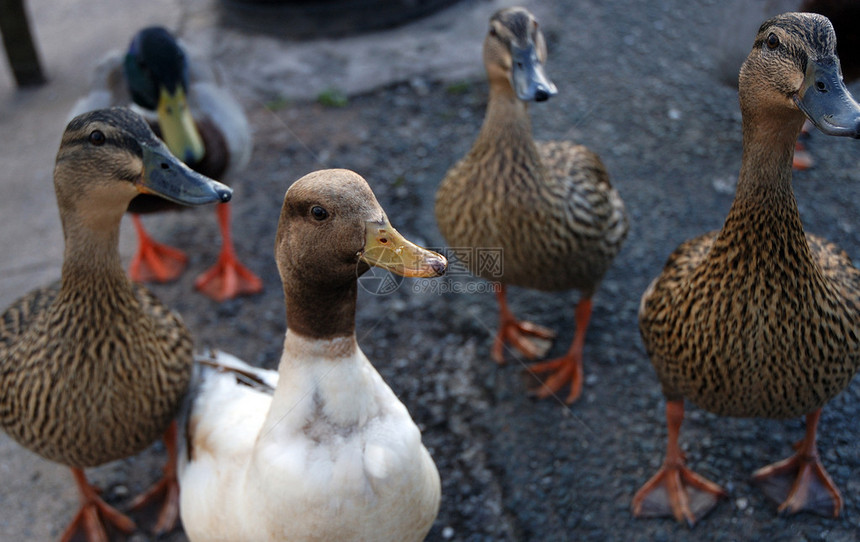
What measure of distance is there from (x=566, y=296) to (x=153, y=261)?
→ 8.02ft

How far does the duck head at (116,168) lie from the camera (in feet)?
8.15

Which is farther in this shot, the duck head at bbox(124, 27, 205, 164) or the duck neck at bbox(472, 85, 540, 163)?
the duck head at bbox(124, 27, 205, 164)

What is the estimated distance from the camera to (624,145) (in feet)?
16.3

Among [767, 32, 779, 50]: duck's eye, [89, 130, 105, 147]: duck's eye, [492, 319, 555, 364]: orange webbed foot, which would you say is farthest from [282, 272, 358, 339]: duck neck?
[492, 319, 555, 364]: orange webbed foot

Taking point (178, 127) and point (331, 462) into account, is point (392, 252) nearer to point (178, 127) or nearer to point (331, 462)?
point (331, 462)

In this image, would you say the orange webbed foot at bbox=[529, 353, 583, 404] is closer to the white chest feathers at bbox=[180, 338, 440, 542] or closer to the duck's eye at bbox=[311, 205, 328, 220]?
the white chest feathers at bbox=[180, 338, 440, 542]

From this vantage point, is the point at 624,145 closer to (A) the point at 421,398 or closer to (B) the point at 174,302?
(A) the point at 421,398

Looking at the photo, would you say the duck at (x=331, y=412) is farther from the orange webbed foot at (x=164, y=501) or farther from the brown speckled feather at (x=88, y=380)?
the orange webbed foot at (x=164, y=501)

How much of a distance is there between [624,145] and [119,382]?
3521 mm

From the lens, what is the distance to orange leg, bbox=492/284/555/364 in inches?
150

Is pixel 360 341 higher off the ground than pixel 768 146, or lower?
lower

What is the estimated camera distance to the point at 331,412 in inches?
86.5

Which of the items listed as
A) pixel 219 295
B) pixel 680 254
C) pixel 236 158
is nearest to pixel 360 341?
pixel 219 295

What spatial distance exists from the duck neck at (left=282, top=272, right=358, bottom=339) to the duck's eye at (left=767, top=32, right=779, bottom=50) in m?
Result: 1.40
